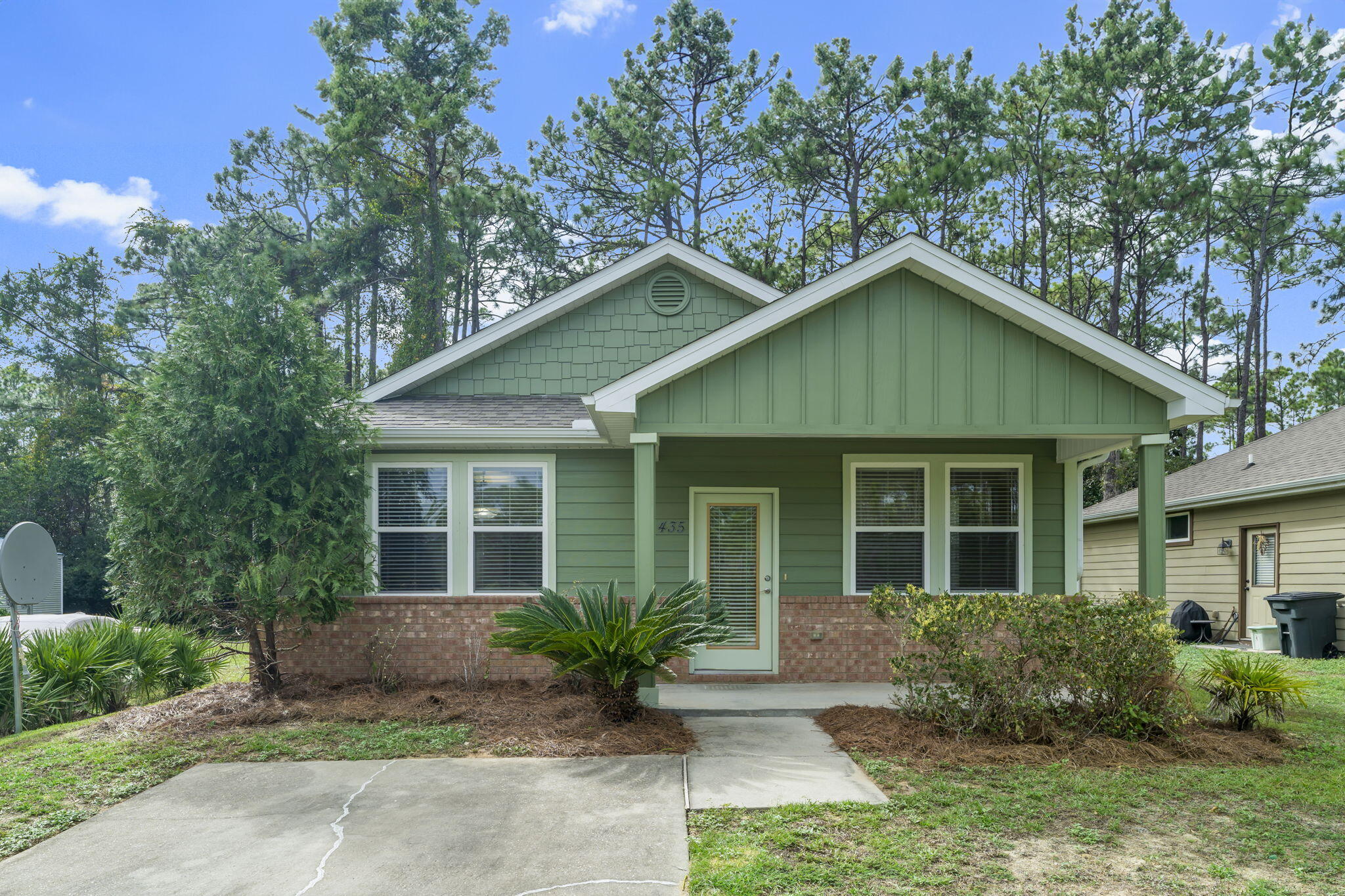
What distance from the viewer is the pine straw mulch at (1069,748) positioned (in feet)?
19.9

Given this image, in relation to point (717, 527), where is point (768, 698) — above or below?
below

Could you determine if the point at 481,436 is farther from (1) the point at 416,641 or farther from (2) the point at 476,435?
(1) the point at 416,641

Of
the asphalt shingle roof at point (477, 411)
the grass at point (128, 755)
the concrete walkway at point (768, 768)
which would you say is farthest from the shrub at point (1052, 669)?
the asphalt shingle roof at point (477, 411)

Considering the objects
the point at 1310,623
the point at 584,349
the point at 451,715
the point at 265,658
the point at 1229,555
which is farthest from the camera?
the point at 1229,555

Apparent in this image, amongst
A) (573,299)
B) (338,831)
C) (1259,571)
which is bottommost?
(338,831)

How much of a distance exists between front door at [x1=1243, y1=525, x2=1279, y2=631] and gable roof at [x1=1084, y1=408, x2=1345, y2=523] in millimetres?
624

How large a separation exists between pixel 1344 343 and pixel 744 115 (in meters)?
21.7

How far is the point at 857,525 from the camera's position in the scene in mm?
9648

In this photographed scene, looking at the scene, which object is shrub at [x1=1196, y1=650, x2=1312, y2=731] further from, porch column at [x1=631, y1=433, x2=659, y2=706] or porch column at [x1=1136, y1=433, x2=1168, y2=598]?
porch column at [x1=631, y1=433, x2=659, y2=706]

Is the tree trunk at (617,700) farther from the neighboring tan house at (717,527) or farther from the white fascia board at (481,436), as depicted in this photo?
the white fascia board at (481,436)

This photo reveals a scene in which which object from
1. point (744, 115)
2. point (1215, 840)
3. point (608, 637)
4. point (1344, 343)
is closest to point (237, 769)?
point (608, 637)

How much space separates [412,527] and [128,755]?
137 inches

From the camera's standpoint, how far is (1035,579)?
31.9ft

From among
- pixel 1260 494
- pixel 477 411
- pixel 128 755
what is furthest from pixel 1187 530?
pixel 128 755
